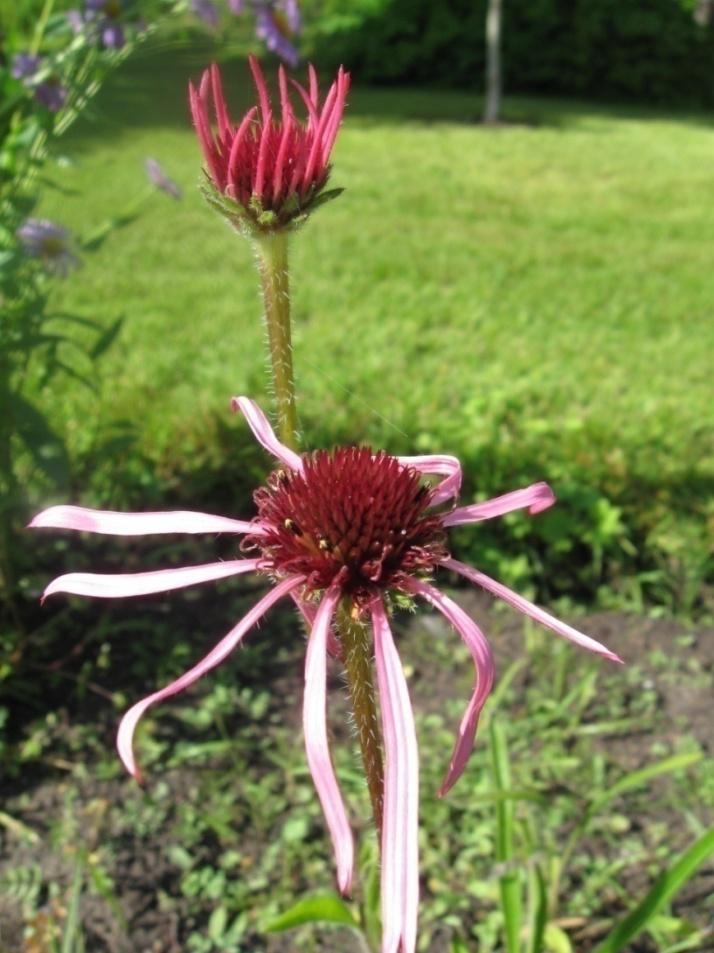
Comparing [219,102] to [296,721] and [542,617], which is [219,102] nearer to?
[542,617]

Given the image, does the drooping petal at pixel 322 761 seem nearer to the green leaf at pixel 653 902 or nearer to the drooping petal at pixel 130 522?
the drooping petal at pixel 130 522

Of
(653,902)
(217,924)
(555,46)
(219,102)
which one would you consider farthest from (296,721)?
(555,46)

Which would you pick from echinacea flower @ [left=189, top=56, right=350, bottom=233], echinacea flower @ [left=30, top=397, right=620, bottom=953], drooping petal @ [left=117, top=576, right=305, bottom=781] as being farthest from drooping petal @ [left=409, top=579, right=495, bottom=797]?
echinacea flower @ [left=189, top=56, right=350, bottom=233]

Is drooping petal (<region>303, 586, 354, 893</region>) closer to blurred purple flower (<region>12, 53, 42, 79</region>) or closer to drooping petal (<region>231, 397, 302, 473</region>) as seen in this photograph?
drooping petal (<region>231, 397, 302, 473</region>)

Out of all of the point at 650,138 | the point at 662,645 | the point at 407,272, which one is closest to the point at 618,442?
the point at 662,645

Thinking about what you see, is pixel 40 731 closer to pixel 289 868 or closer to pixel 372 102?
pixel 289 868

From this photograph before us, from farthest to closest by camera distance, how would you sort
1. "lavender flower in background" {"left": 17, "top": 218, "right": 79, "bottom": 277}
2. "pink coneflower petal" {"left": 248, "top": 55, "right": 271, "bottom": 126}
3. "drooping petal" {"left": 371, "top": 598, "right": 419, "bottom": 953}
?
1. "lavender flower in background" {"left": 17, "top": 218, "right": 79, "bottom": 277}
2. "pink coneflower petal" {"left": 248, "top": 55, "right": 271, "bottom": 126}
3. "drooping petal" {"left": 371, "top": 598, "right": 419, "bottom": 953}
